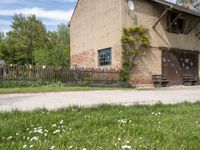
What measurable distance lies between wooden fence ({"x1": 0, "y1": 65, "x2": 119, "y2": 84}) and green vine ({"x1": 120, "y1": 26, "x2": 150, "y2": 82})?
782 mm

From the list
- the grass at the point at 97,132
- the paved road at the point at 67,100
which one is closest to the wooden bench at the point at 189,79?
the paved road at the point at 67,100

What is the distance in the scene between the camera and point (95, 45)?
88.2 ft

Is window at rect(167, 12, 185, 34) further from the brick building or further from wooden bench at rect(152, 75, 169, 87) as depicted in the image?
wooden bench at rect(152, 75, 169, 87)

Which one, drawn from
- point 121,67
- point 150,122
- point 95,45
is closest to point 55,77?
point 121,67

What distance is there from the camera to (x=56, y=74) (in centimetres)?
2095

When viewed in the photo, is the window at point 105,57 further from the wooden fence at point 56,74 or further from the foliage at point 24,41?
the foliage at point 24,41

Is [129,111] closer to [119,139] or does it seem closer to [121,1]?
[119,139]

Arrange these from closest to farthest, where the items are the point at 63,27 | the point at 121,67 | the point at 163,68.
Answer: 1. the point at 121,67
2. the point at 163,68
3. the point at 63,27

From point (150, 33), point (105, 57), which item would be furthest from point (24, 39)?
point (150, 33)

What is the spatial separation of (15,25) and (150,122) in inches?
2015

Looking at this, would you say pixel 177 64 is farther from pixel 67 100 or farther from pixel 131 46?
pixel 67 100

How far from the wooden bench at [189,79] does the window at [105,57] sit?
6.90 metres

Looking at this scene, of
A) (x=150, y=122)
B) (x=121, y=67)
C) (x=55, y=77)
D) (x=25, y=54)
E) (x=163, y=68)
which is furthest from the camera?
(x=25, y=54)

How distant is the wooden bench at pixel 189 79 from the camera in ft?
89.4
